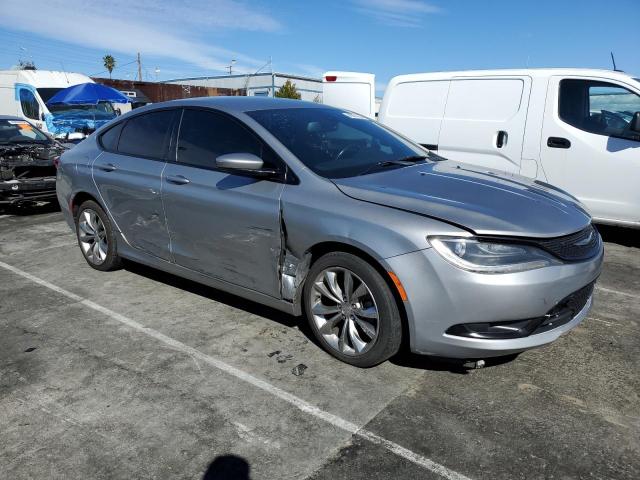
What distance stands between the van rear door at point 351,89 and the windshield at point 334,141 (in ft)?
20.5

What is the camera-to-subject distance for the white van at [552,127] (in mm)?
5895

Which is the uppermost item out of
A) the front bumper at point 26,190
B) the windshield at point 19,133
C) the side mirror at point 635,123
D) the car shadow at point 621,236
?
the side mirror at point 635,123

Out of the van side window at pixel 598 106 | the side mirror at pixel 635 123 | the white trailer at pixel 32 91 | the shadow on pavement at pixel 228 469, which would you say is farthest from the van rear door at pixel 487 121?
the white trailer at pixel 32 91

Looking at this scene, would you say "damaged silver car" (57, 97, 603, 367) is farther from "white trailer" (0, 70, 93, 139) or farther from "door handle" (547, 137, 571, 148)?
"white trailer" (0, 70, 93, 139)

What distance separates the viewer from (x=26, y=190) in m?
7.89

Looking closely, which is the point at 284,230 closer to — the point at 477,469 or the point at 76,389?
the point at 76,389

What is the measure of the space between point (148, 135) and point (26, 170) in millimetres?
4698

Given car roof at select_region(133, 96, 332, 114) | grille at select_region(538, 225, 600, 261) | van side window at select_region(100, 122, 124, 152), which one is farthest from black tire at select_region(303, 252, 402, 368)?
van side window at select_region(100, 122, 124, 152)

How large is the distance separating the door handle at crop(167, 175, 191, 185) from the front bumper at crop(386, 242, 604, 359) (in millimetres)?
1849

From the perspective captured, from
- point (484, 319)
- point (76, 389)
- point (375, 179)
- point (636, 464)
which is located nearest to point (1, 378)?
point (76, 389)

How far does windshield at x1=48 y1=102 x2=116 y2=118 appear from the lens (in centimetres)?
1448

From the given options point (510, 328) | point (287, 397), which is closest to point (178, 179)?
point (287, 397)

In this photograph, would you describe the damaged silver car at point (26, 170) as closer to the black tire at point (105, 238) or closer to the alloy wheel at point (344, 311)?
the black tire at point (105, 238)

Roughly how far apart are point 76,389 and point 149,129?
2.30m
